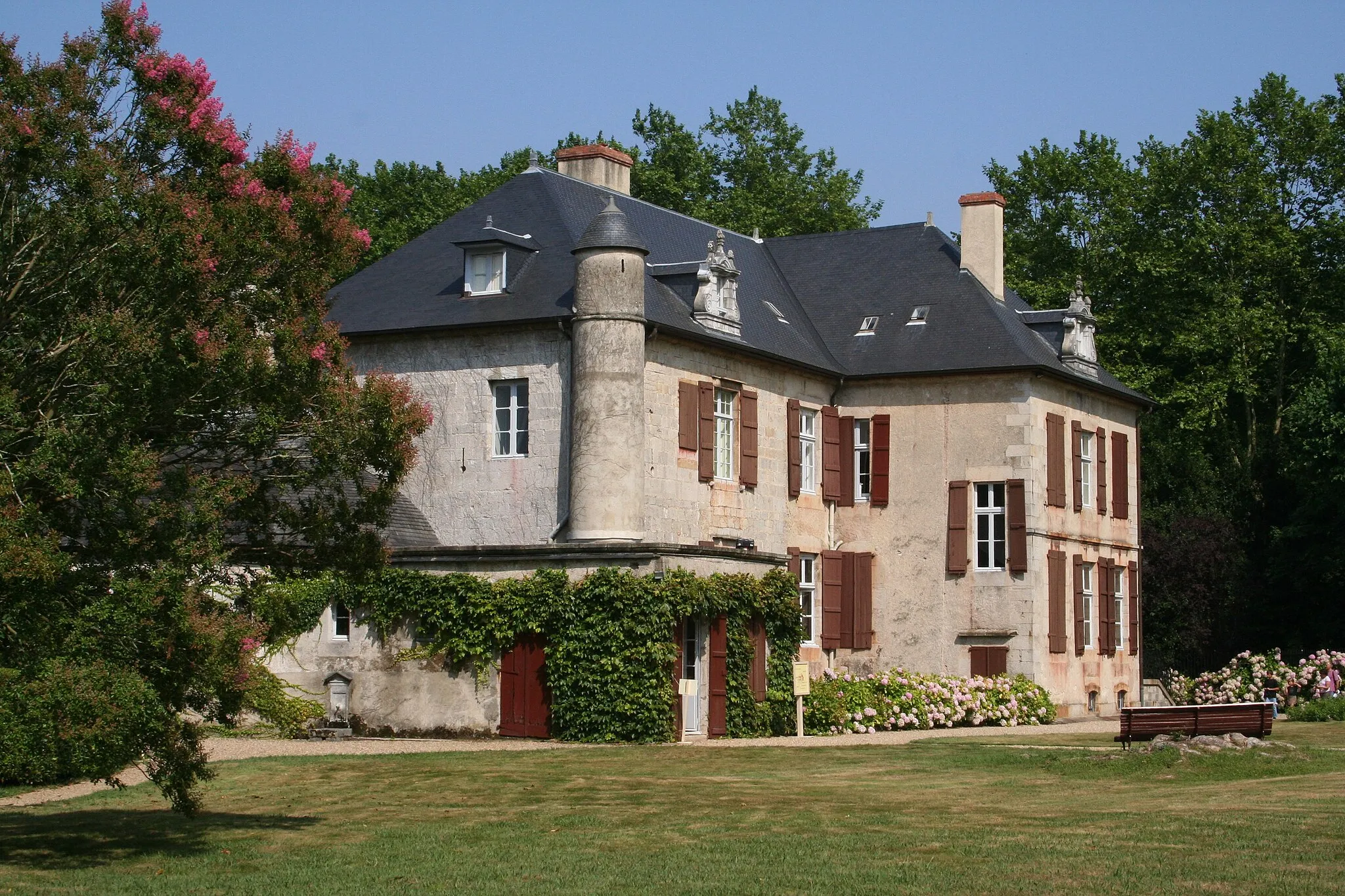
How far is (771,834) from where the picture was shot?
47.8ft

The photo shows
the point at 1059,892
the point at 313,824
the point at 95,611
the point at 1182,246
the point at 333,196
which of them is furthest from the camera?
the point at 1182,246

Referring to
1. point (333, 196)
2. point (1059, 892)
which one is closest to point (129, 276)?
point (333, 196)

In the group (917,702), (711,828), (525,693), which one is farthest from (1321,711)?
(711,828)

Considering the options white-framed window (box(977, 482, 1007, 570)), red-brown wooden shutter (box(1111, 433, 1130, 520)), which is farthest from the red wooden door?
red-brown wooden shutter (box(1111, 433, 1130, 520))

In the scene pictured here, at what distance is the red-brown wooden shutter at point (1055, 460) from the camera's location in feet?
108

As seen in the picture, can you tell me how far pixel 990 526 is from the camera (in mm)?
32688

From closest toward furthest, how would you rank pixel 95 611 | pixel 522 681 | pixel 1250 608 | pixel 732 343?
pixel 95 611, pixel 522 681, pixel 732 343, pixel 1250 608

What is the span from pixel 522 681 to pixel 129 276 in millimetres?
13377

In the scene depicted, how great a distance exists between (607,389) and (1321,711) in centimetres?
1289

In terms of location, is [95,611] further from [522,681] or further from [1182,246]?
[1182,246]

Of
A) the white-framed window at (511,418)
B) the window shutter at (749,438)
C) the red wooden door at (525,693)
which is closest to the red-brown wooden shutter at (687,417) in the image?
the window shutter at (749,438)

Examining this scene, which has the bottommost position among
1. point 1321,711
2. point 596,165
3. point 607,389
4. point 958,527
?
point 1321,711

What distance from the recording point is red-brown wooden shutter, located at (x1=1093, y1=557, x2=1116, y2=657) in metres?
35.2

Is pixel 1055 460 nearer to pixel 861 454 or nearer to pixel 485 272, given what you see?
pixel 861 454
